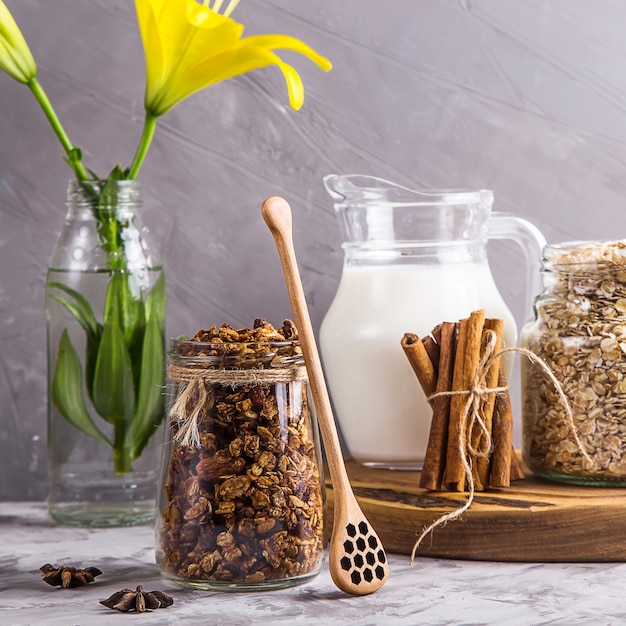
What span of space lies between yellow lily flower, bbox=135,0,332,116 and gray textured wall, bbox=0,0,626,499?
6.6 inches

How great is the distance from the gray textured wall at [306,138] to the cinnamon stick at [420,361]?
26cm

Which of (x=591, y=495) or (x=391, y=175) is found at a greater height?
(x=391, y=175)

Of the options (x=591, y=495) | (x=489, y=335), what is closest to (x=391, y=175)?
(x=489, y=335)

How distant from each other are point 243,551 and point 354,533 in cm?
9

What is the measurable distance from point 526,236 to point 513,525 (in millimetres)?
351

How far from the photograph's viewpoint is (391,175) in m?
1.12

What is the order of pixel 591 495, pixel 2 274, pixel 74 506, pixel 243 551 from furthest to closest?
pixel 2 274 → pixel 74 506 → pixel 591 495 → pixel 243 551

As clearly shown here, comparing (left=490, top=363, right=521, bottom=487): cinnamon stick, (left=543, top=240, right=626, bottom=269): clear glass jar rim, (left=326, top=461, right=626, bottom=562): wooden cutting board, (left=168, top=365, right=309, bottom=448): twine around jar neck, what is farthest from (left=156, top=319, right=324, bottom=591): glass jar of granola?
(left=543, top=240, right=626, bottom=269): clear glass jar rim

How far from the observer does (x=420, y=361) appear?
879 millimetres

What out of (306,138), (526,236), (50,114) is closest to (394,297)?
(526,236)

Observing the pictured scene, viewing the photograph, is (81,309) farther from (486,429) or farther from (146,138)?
(486,429)

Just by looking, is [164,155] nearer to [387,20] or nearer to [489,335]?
[387,20]

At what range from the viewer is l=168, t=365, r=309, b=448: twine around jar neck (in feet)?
2.30

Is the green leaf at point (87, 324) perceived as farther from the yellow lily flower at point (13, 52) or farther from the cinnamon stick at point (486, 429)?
the cinnamon stick at point (486, 429)
